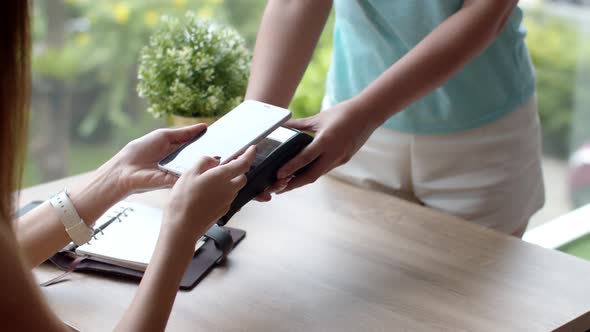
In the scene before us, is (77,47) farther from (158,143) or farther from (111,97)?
(158,143)

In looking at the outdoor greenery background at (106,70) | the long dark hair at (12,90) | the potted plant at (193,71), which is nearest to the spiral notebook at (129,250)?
the potted plant at (193,71)

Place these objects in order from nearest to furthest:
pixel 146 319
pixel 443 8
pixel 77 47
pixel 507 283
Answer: pixel 146 319 → pixel 507 283 → pixel 443 8 → pixel 77 47

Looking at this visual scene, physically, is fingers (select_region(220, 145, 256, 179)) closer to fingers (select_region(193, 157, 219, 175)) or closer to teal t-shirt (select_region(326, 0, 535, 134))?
fingers (select_region(193, 157, 219, 175))

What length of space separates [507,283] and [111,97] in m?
2.54

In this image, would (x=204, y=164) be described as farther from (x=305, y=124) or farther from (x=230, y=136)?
(x=305, y=124)

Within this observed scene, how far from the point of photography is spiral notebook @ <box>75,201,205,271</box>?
1206mm

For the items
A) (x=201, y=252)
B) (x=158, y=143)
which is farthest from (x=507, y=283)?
(x=158, y=143)

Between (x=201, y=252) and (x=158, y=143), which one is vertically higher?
(x=158, y=143)

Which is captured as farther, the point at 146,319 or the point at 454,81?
the point at 454,81

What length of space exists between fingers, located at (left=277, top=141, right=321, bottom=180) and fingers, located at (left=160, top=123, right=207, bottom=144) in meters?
0.15

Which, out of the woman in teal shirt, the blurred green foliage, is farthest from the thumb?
the blurred green foliage

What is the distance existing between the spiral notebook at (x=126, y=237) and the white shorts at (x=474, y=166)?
0.41m

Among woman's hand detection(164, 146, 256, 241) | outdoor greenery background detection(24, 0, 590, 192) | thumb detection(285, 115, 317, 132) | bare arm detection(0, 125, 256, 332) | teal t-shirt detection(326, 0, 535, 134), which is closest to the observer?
bare arm detection(0, 125, 256, 332)

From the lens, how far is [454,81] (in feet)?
4.64
